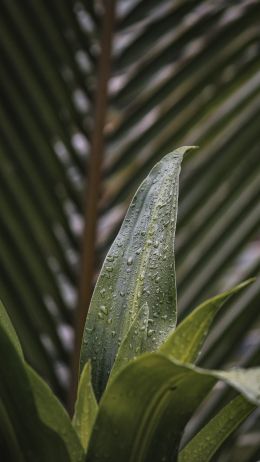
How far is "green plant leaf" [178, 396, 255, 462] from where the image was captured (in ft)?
1.21

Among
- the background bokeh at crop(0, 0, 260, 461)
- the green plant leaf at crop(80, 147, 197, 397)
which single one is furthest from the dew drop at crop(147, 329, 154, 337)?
the background bokeh at crop(0, 0, 260, 461)

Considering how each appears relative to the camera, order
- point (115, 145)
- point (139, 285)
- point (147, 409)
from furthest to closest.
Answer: point (115, 145), point (139, 285), point (147, 409)

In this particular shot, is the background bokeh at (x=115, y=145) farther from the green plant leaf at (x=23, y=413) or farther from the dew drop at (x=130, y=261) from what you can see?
the green plant leaf at (x=23, y=413)

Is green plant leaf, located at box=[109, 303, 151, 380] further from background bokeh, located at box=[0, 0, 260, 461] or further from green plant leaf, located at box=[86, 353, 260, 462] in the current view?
background bokeh, located at box=[0, 0, 260, 461]

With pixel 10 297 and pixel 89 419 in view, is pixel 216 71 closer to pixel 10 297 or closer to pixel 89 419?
pixel 10 297

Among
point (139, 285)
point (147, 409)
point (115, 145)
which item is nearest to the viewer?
point (147, 409)

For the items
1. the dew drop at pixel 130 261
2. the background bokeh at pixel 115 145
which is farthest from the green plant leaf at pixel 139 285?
the background bokeh at pixel 115 145

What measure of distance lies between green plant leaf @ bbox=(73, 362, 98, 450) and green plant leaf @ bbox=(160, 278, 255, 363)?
0.04m

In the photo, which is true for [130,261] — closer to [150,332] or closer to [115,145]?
[150,332]

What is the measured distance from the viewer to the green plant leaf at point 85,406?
0.36m

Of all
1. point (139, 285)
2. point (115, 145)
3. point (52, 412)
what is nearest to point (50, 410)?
point (52, 412)

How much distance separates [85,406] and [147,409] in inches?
2.1

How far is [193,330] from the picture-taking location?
34 cm

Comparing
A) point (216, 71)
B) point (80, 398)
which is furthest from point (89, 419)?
point (216, 71)
